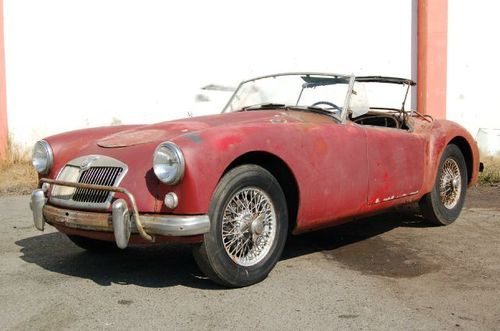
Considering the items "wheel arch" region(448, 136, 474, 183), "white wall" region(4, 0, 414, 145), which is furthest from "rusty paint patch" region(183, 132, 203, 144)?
"white wall" region(4, 0, 414, 145)

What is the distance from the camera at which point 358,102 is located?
511cm

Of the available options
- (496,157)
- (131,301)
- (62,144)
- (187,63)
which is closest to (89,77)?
(187,63)

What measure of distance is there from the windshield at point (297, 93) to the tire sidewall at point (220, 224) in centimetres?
111

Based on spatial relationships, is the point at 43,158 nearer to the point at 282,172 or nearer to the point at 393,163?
the point at 282,172

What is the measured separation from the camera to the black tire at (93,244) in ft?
15.7

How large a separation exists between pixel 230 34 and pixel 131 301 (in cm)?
633

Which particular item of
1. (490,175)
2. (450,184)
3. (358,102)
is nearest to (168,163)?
(358,102)

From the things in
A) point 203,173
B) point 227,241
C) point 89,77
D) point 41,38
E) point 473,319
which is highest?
point 41,38

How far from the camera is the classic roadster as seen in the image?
3625mm

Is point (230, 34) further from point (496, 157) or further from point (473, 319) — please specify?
point (473, 319)

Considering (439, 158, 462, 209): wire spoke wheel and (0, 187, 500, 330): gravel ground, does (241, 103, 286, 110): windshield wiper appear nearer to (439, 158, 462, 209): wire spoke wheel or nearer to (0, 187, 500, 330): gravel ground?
(0, 187, 500, 330): gravel ground

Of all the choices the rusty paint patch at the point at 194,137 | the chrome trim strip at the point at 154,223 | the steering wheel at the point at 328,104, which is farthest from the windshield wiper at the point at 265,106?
the chrome trim strip at the point at 154,223

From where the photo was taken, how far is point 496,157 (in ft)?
32.6

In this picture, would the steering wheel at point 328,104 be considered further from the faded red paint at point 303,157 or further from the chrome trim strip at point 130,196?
the chrome trim strip at point 130,196
